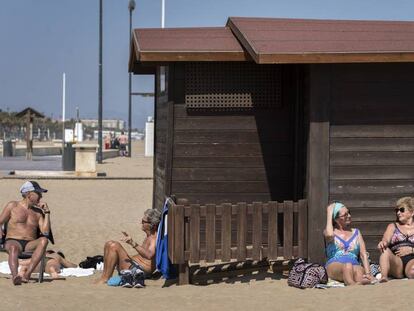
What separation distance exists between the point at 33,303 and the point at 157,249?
1.75 metres

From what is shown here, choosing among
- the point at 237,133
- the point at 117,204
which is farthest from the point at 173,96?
the point at 117,204

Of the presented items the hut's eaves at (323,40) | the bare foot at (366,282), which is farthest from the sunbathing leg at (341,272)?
the hut's eaves at (323,40)

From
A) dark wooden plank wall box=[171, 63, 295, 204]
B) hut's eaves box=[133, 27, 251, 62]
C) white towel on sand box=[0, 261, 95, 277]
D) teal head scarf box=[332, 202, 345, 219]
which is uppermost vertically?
hut's eaves box=[133, 27, 251, 62]

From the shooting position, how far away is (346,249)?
7707 millimetres

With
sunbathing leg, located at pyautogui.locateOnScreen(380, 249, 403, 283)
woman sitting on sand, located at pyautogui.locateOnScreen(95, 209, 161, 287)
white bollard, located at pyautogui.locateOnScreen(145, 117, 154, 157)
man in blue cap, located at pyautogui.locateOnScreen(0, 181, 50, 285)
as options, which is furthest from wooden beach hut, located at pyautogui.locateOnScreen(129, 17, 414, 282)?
white bollard, located at pyautogui.locateOnScreen(145, 117, 154, 157)

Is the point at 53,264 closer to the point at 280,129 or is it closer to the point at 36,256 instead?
the point at 36,256

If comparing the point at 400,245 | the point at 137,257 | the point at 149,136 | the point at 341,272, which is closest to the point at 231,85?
the point at 137,257

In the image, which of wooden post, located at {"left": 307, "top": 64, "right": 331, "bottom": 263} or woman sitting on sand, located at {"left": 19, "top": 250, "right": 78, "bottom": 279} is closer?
wooden post, located at {"left": 307, "top": 64, "right": 331, "bottom": 263}

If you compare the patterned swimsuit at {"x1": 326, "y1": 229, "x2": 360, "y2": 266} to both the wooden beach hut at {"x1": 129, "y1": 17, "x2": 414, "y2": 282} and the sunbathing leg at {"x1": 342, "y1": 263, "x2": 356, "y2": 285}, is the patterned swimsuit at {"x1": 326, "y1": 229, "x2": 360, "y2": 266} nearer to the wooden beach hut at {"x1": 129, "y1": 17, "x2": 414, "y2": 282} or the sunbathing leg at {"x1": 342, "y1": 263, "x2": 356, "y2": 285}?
the sunbathing leg at {"x1": 342, "y1": 263, "x2": 356, "y2": 285}

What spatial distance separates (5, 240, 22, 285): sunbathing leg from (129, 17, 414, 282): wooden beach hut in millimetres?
1730

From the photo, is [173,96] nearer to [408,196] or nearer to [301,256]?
[301,256]

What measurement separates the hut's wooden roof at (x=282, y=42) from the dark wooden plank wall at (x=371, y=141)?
0.37 metres

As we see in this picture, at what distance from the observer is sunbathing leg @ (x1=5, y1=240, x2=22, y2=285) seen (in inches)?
307

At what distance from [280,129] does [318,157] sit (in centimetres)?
107
